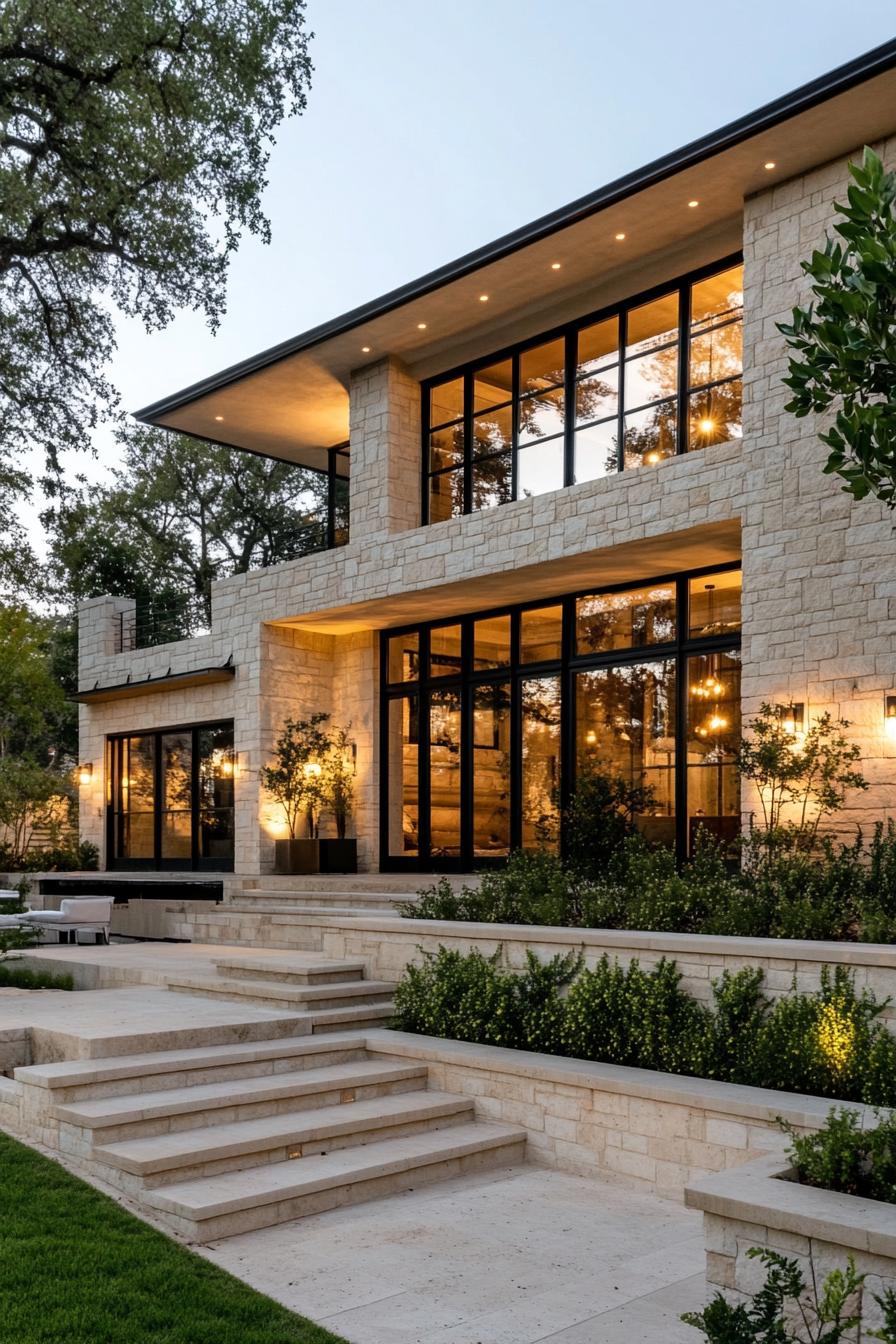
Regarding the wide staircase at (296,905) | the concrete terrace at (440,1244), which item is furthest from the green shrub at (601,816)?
the concrete terrace at (440,1244)

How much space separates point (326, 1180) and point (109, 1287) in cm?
163

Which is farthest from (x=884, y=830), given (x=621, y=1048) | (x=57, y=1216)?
(x=57, y=1216)

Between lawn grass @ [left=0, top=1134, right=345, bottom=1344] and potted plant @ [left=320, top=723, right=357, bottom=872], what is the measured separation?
10.8m

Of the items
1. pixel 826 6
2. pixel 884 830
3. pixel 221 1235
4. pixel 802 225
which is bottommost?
pixel 221 1235

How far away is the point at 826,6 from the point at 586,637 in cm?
6214

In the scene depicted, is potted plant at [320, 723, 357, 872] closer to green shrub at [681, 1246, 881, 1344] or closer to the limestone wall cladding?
the limestone wall cladding

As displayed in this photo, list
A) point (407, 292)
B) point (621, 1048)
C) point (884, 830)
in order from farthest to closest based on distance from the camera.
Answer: point (407, 292), point (884, 830), point (621, 1048)

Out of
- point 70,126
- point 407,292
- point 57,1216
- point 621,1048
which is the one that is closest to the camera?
point 57,1216

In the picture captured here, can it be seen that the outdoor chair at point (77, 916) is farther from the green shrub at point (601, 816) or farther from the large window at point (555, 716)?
the green shrub at point (601, 816)

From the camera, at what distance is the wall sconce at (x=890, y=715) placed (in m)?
10.1

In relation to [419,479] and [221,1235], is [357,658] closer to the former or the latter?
[419,479]

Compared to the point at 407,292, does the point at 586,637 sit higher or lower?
lower

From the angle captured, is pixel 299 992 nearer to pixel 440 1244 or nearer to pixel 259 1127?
pixel 259 1127

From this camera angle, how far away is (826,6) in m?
62.5
